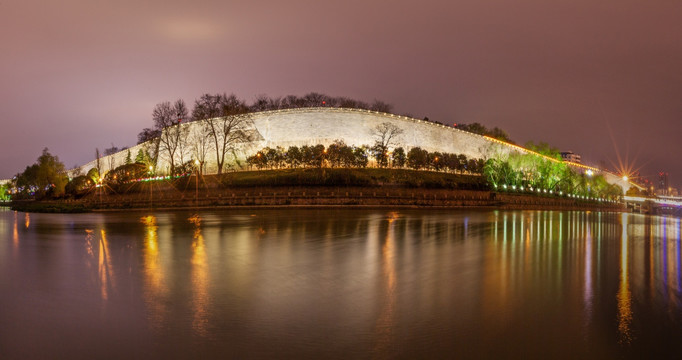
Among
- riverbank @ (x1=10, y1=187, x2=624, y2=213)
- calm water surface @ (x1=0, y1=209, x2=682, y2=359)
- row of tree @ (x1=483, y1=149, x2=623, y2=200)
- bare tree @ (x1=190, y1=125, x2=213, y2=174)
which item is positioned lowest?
calm water surface @ (x1=0, y1=209, x2=682, y2=359)

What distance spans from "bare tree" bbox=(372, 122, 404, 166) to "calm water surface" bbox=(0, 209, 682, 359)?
173ft

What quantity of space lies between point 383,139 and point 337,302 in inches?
2478

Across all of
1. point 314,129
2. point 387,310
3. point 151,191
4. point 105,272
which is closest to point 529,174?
point 314,129

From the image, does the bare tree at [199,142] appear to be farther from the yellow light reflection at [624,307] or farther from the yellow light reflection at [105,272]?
the yellow light reflection at [624,307]

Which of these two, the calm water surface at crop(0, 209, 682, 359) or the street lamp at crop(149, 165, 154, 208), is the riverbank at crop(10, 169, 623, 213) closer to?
the street lamp at crop(149, 165, 154, 208)

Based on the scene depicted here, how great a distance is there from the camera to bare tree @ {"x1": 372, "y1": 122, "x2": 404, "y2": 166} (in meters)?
66.4

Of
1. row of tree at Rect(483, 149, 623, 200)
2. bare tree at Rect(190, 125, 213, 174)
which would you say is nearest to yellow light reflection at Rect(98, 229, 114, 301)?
row of tree at Rect(483, 149, 623, 200)

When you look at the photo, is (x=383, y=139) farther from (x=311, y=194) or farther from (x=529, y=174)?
(x=311, y=194)

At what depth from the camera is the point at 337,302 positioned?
720 centimetres

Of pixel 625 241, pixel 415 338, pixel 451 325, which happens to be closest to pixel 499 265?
pixel 451 325

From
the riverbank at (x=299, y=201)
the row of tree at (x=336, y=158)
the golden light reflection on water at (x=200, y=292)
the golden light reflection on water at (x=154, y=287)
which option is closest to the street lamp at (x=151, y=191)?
the riverbank at (x=299, y=201)

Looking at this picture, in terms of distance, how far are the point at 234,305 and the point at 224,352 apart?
1854 millimetres

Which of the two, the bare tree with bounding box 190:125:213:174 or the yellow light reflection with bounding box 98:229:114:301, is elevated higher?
the bare tree with bounding box 190:125:213:174

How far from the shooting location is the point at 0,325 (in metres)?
6.18
